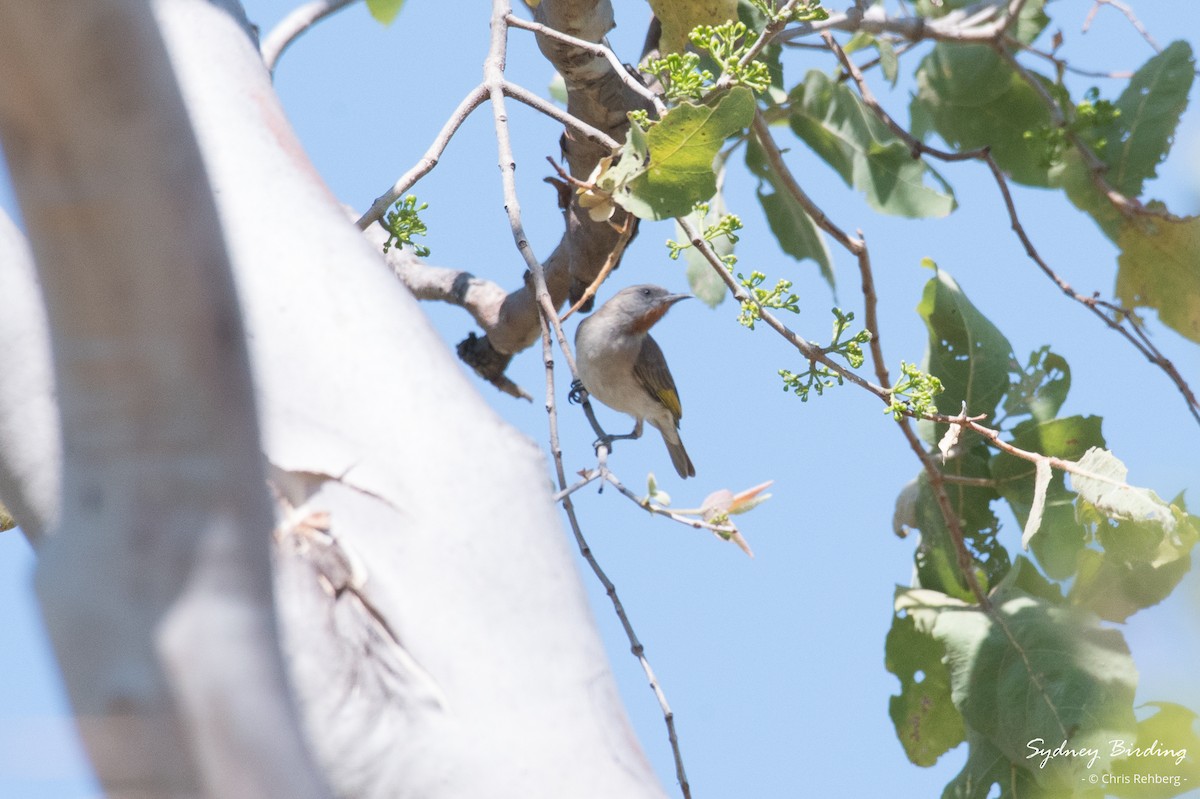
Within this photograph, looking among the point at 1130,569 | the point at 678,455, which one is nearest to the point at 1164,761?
the point at 1130,569

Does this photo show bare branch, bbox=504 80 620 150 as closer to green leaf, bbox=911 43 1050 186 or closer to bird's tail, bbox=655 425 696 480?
green leaf, bbox=911 43 1050 186

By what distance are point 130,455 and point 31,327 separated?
47cm

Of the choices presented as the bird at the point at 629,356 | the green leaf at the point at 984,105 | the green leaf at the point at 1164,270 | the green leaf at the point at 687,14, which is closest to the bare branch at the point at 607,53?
the green leaf at the point at 687,14

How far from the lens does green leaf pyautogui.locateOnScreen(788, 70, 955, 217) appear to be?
11.6 feet

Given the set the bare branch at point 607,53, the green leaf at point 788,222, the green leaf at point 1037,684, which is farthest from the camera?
the green leaf at point 788,222

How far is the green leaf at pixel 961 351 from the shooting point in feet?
9.77

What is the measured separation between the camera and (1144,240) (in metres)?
3.32

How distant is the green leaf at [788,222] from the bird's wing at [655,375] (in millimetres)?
1721

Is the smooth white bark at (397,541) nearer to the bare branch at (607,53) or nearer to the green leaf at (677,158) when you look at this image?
the green leaf at (677,158)

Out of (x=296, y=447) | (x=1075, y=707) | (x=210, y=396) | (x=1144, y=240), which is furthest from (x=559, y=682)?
(x=1144, y=240)

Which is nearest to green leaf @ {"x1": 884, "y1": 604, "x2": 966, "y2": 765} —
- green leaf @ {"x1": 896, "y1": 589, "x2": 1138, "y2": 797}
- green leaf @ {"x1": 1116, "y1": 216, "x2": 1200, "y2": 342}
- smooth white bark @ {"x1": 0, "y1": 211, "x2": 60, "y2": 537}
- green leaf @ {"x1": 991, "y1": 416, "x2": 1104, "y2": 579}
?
green leaf @ {"x1": 896, "y1": 589, "x2": 1138, "y2": 797}

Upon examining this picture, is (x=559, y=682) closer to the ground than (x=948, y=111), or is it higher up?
closer to the ground

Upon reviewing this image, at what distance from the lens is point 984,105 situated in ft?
12.7

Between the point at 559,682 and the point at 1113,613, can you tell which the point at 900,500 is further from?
the point at 559,682
